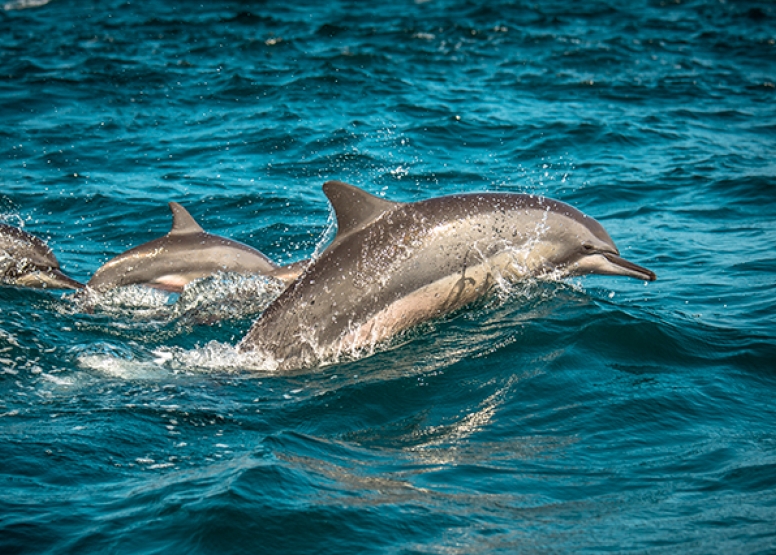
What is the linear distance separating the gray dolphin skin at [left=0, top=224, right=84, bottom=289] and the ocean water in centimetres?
31

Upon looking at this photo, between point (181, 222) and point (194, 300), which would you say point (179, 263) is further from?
point (194, 300)

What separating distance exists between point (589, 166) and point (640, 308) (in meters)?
7.00

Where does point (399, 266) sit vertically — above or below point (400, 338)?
above

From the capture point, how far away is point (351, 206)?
327 inches

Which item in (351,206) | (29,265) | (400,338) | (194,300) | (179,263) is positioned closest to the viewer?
(351,206)

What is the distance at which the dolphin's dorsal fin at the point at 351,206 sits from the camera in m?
8.19

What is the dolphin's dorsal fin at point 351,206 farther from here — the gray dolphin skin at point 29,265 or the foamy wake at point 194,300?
the gray dolphin skin at point 29,265

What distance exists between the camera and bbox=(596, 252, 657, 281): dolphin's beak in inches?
347

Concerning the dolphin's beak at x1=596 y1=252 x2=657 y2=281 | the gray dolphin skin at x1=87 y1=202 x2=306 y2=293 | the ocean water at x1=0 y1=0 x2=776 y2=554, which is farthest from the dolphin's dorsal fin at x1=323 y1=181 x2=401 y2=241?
the gray dolphin skin at x1=87 y1=202 x2=306 y2=293

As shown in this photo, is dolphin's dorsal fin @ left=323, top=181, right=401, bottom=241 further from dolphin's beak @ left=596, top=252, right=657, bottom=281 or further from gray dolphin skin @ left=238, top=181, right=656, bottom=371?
dolphin's beak @ left=596, top=252, right=657, bottom=281

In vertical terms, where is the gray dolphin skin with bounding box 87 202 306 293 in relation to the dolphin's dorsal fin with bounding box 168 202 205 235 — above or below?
below

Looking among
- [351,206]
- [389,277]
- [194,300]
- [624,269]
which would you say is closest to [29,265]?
[194,300]

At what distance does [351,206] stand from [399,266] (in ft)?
2.33

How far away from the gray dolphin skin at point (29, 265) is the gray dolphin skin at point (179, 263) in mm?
404
